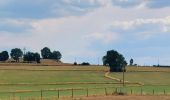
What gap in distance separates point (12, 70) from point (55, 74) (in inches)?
426

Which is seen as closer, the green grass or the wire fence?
the wire fence

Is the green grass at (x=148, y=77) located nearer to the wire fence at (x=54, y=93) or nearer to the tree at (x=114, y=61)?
the tree at (x=114, y=61)

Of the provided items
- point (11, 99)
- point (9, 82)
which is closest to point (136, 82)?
point (9, 82)

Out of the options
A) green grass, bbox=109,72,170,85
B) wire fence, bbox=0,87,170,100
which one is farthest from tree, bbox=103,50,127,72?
wire fence, bbox=0,87,170,100

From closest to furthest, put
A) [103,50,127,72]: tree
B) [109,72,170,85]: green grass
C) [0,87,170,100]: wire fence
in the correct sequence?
[0,87,170,100]: wire fence
[109,72,170,85]: green grass
[103,50,127,72]: tree

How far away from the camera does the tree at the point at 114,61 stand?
156762 mm

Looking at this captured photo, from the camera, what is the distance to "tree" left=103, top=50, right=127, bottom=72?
6172 inches

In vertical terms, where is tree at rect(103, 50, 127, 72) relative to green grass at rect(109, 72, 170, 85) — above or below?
above

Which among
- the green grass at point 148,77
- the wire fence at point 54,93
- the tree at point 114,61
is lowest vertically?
the wire fence at point 54,93

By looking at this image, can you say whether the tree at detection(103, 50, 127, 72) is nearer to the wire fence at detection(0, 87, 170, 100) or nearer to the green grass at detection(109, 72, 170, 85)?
the green grass at detection(109, 72, 170, 85)

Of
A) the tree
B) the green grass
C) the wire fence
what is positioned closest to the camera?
the wire fence

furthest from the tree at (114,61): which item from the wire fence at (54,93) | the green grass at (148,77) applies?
the wire fence at (54,93)

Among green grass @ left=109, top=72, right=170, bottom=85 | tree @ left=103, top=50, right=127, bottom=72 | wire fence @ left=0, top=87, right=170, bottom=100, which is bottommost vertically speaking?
wire fence @ left=0, top=87, right=170, bottom=100

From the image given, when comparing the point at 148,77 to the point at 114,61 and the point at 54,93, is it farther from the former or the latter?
the point at 54,93
